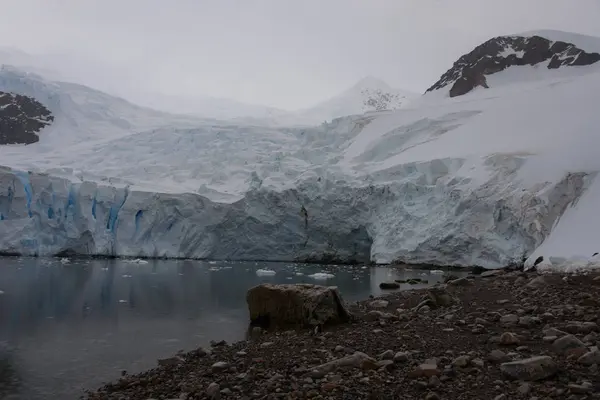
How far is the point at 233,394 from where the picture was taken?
390cm

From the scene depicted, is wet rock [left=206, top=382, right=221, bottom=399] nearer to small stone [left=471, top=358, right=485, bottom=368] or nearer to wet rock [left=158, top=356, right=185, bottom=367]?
wet rock [left=158, top=356, right=185, bottom=367]

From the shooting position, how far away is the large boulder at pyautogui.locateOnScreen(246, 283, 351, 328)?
7090mm

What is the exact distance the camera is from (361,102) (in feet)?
216

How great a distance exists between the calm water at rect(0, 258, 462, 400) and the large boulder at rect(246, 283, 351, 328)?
40 cm

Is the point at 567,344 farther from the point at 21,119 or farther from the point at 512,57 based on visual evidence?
the point at 512,57

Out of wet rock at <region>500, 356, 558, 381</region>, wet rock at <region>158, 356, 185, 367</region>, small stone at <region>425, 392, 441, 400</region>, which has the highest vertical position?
wet rock at <region>500, 356, 558, 381</region>

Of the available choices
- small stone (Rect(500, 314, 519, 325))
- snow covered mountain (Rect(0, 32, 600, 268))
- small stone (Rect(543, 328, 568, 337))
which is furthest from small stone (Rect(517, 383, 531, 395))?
snow covered mountain (Rect(0, 32, 600, 268))

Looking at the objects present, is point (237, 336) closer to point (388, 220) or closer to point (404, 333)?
point (404, 333)

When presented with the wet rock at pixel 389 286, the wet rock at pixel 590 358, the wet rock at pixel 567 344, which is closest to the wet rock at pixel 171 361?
the wet rock at pixel 567 344

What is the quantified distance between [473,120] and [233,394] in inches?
983

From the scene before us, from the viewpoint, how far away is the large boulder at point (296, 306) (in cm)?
709

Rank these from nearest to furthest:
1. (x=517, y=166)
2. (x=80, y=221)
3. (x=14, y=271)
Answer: (x=14, y=271) < (x=517, y=166) < (x=80, y=221)

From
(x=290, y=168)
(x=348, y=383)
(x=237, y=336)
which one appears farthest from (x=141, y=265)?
(x=348, y=383)

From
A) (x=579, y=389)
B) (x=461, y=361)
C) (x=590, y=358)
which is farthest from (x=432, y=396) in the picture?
(x=590, y=358)
